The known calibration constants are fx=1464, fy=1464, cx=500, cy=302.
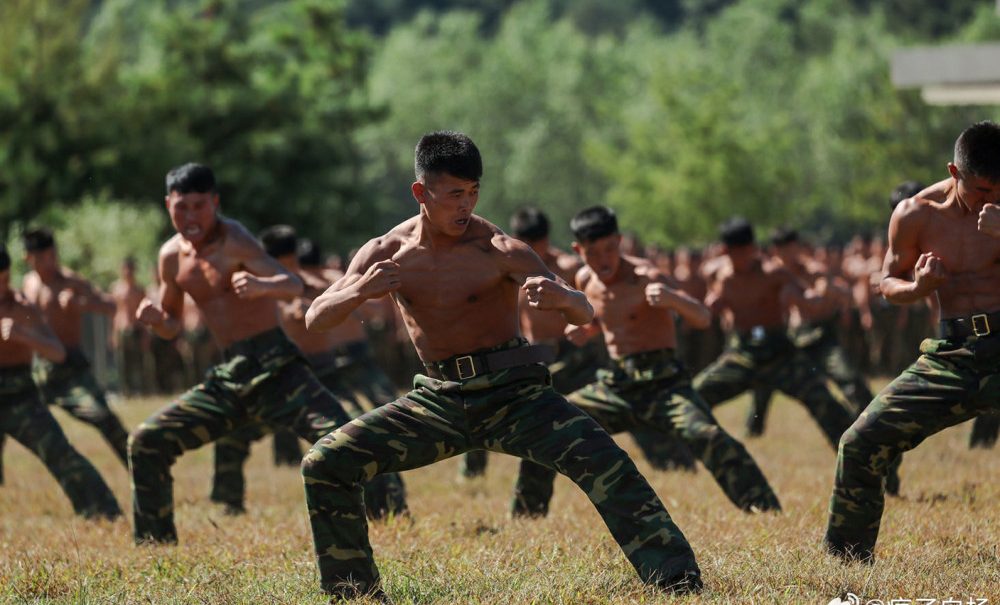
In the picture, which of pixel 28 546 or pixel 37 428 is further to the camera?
pixel 37 428

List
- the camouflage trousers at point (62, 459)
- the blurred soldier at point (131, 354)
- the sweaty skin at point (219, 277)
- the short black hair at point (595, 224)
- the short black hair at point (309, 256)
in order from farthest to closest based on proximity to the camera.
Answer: the blurred soldier at point (131, 354)
the short black hair at point (309, 256)
the camouflage trousers at point (62, 459)
the short black hair at point (595, 224)
the sweaty skin at point (219, 277)

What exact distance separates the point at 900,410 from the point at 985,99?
14477mm

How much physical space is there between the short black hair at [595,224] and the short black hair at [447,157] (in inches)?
126

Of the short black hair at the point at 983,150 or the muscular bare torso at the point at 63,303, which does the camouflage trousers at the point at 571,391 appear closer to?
the muscular bare torso at the point at 63,303

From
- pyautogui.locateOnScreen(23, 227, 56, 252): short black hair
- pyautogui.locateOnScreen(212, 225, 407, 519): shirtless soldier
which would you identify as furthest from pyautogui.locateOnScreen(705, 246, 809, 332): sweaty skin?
pyautogui.locateOnScreen(23, 227, 56, 252): short black hair

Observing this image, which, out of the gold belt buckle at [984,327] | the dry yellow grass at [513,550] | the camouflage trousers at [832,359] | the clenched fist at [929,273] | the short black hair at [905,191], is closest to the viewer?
the dry yellow grass at [513,550]

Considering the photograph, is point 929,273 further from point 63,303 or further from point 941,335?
point 63,303

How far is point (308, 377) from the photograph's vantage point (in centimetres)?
870

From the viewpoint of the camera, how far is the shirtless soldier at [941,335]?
6676mm

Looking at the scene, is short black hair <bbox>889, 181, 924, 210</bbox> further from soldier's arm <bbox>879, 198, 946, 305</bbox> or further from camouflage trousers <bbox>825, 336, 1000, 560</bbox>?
camouflage trousers <bbox>825, 336, 1000, 560</bbox>

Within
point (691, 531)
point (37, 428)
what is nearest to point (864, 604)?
point (691, 531)

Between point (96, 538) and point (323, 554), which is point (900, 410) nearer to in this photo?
point (323, 554)

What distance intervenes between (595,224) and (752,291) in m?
3.40

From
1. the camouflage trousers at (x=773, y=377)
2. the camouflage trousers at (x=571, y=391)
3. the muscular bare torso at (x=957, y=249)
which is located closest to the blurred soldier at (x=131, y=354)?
Answer: the camouflage trousers at (x=571, y=391)
